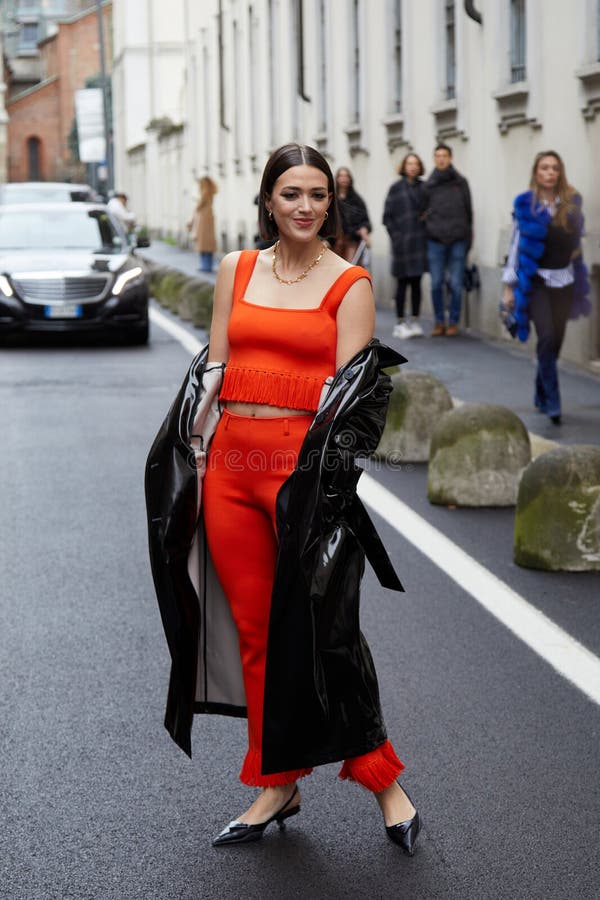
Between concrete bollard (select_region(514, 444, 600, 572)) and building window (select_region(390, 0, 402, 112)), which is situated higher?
building window (select_region(390, 0, 402, 112))

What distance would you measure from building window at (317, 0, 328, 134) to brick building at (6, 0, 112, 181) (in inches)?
3236

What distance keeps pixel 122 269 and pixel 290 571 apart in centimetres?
1652

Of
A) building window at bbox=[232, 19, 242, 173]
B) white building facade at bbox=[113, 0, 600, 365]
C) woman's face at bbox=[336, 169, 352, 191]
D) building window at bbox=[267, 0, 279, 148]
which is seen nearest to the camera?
white building facade at bbox=[113, 0, 600, 365]

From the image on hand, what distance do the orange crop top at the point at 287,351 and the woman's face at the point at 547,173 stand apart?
25.2 feet

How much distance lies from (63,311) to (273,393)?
15.8 metres

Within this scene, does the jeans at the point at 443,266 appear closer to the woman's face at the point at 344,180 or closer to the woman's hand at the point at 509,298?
the woman's face at the point at 344,180

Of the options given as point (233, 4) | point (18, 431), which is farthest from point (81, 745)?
point (233, 4)

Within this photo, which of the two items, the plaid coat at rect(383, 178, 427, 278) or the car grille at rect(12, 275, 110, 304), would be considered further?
the car grille at rect(12, 275, 110, 304)

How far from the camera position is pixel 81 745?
5.21m

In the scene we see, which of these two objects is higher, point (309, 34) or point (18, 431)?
point (309, 34)

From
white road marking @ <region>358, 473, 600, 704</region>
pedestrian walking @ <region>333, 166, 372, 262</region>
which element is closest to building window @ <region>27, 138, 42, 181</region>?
pedestrian walking @ <region>333, 166, 372, 262</region>

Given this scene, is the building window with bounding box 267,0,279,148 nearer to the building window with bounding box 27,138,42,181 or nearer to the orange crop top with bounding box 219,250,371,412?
the orange crop top with bounding box 219,250,371,412

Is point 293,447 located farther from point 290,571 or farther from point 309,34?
point 309,34

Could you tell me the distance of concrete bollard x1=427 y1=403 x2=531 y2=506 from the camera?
9297 mm
